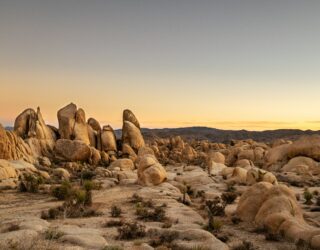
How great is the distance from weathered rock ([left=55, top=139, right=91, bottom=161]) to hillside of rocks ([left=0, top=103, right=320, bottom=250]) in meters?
0.13

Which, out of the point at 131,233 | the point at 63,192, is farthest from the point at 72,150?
the point at 131,233

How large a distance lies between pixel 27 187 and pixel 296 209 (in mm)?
20570

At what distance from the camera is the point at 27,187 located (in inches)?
1257

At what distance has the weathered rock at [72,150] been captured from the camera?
54.0 metres

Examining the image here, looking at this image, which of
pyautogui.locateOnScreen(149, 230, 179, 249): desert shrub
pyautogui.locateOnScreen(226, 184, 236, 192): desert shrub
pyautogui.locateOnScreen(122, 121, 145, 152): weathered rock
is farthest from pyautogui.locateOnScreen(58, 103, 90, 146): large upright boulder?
pyautogui.locateOnScreen(149, 230, 179, 249): desert shrub

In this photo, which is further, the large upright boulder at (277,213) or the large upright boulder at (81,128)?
the large upright boulder at (81,128)

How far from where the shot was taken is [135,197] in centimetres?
2839

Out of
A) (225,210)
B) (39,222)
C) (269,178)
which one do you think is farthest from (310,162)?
(39,222)

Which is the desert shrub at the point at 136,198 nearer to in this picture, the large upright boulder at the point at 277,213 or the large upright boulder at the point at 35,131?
the large upright boulder at the point at 277,213

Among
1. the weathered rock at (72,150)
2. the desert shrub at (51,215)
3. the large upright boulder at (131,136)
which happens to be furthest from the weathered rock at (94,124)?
the desert shrub at (51,215)

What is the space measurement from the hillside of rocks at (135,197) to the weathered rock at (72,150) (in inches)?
5.2

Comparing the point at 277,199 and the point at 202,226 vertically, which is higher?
the point at 277,199

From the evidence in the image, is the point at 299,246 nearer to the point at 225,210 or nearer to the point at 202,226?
the point at 202,226

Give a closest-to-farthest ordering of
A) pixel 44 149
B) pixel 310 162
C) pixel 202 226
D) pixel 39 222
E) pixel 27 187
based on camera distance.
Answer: pixel 39 222
pixel 202 226
pixel 27 187
pixel 310 162
pixel 44 149
